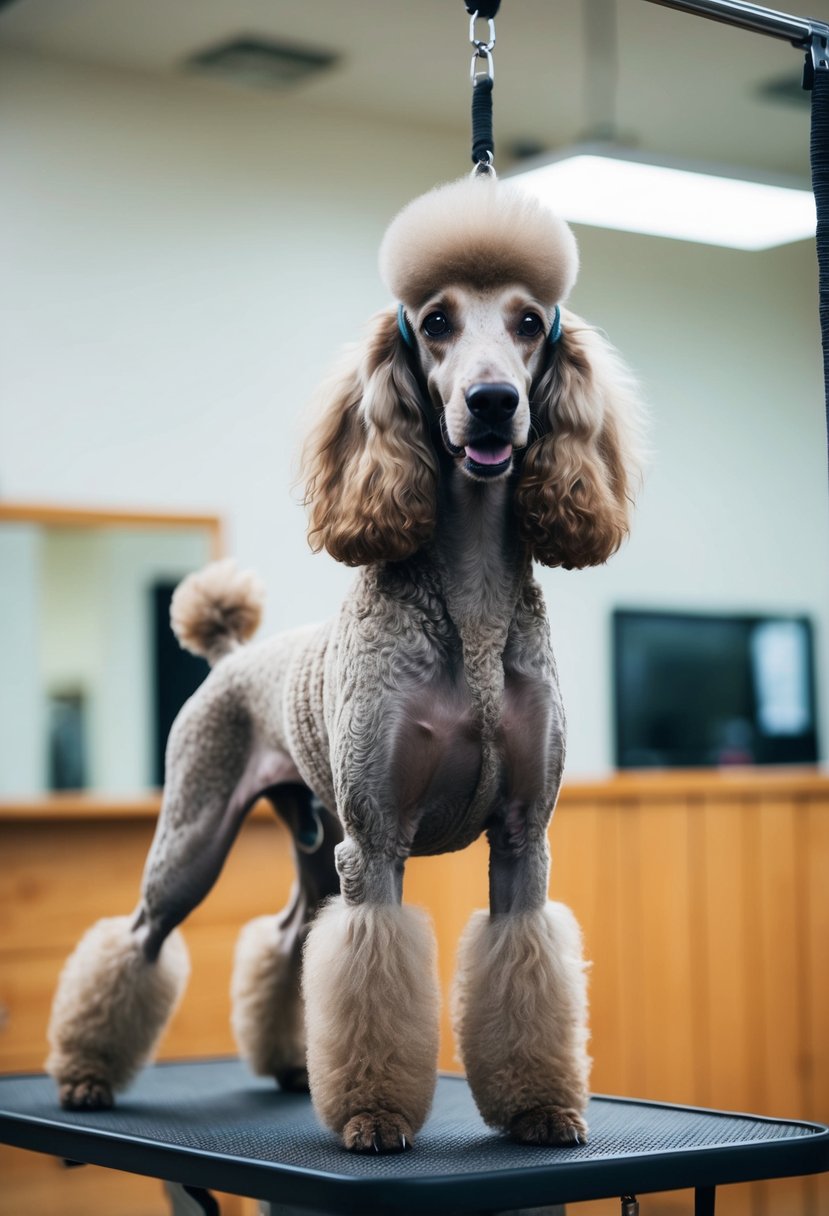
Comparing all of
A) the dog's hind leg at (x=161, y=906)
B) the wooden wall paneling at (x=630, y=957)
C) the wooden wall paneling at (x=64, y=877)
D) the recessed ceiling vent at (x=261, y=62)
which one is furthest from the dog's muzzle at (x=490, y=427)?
the recessed ceiling vent at (x=261, y=62)

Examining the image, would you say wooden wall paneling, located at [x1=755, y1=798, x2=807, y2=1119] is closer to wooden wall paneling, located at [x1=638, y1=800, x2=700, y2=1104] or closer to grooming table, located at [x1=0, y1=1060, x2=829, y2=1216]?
wooden wall paneling, located at [x1=638, y1=800, x2=700, y2=1104]

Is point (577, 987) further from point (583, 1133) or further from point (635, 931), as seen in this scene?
point (635, 931)

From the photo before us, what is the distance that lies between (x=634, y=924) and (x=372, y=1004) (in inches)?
83.7

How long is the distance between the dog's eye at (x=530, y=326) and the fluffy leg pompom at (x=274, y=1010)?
0.91m

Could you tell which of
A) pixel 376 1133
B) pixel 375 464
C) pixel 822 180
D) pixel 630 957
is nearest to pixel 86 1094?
pixel 376 1133

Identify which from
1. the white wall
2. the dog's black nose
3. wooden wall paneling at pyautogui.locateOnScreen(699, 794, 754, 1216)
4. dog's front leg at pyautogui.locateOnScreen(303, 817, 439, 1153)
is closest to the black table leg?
dog's front leg at pyautogui.locateOnScreen(303, 817, 439, 1153)

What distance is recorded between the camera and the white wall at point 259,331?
413 centimetres

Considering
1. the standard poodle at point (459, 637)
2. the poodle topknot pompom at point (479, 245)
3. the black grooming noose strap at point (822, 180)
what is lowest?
the standard poodle at point (459, 637)

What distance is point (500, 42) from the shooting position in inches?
160

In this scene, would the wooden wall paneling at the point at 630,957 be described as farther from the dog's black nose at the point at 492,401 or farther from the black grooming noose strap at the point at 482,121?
the dog's black nose at the point at 492,401

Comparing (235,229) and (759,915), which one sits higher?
(235,229)

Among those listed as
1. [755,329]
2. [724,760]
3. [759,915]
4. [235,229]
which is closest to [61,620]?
[235,229]

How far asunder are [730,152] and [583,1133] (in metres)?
4.19

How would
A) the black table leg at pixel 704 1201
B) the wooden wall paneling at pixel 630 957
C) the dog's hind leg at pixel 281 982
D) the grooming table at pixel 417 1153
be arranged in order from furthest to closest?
the wooden wall paneling at pixel 630 957, the dog's hind leg at pixel 281 982, the black table leg at pixel 704 1201, the grooming table at pixel 417 1153
